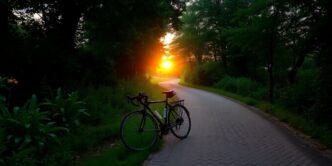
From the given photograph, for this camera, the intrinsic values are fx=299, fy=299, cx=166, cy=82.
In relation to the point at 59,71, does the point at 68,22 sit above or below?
above

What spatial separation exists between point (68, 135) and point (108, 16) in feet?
24.0

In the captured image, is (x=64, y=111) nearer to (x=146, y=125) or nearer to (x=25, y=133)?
(x=25, y=133)

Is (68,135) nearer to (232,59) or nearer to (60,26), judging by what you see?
(60,26)

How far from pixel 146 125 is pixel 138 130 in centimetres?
27

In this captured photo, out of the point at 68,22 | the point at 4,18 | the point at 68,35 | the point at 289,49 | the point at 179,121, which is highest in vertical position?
the point at 68,22

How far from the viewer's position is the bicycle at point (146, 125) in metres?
6.62

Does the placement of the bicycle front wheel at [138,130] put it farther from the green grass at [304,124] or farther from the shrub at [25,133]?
the green grass at [304,124]

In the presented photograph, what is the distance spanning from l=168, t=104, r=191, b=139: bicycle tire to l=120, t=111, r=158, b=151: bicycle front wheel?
74 centimetres

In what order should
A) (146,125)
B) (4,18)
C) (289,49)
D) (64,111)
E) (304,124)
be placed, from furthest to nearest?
(289,49) → (4,18) → (304,124) → (64,111) → (146,125)

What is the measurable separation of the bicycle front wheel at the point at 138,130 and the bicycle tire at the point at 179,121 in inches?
29.1

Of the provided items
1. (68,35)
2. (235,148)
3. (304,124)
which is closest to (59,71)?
(68,35)

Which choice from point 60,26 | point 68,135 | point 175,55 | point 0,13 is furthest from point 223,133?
point 175,55

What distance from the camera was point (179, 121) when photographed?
8008 millimetres

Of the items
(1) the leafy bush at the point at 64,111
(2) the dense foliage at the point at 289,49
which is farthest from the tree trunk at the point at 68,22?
(2) the dense foliage at the point at 289,49
